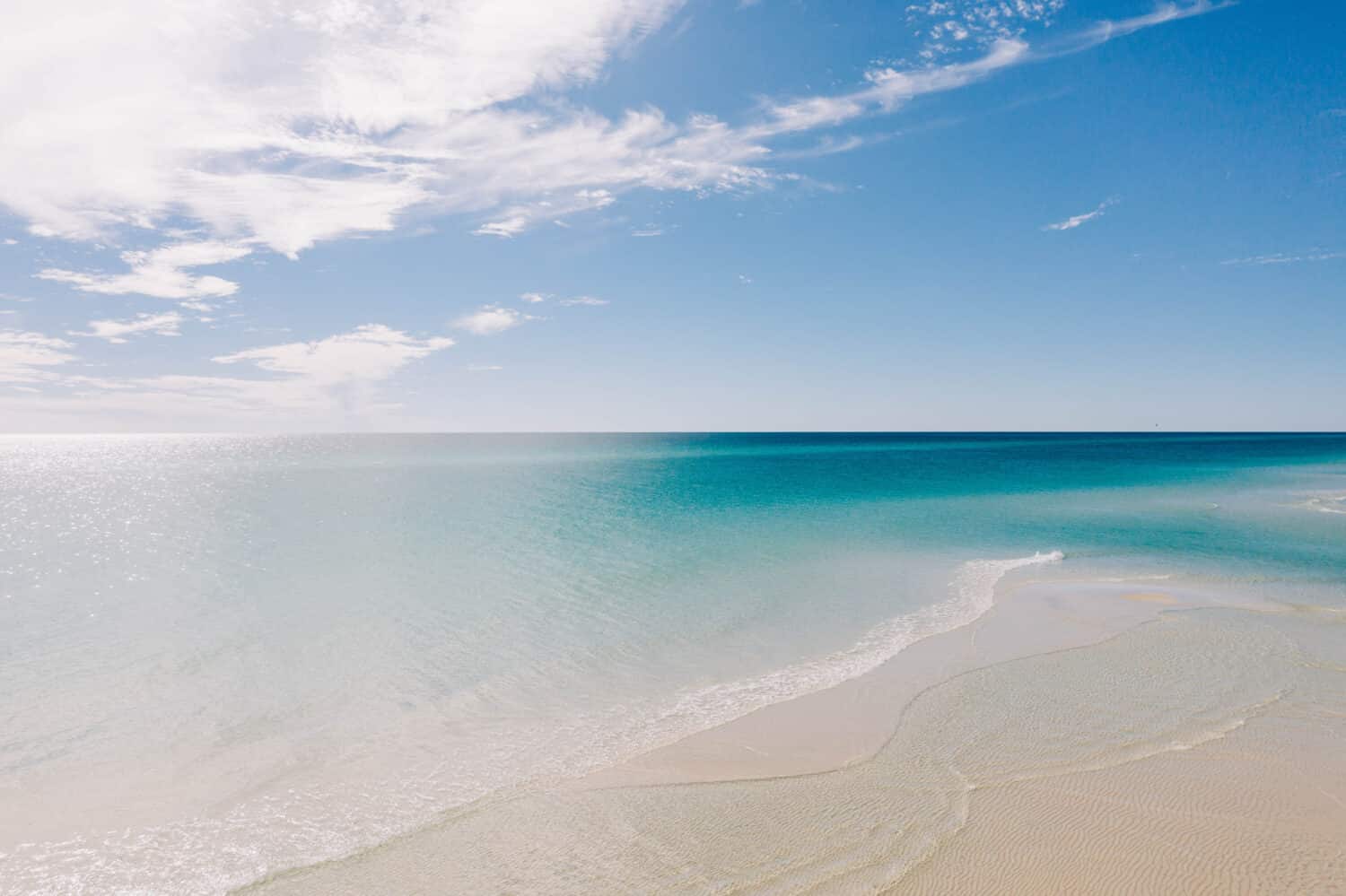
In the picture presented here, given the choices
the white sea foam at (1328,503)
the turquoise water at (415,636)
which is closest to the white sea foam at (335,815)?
the turquoise water at (415,636)

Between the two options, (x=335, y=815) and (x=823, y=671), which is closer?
(x=335, y=815)

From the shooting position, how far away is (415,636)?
17.0 metres

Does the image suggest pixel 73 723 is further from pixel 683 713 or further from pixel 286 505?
pixel 286 505

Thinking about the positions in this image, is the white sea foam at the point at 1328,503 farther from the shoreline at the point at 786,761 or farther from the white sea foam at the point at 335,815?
the white sea foam at the point at 335,815

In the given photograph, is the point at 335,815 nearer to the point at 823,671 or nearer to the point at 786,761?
the point at 786,761

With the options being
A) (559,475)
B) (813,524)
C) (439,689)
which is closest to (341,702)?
(439,689)

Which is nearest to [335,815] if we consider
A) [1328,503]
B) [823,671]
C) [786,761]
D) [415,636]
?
[786,761]

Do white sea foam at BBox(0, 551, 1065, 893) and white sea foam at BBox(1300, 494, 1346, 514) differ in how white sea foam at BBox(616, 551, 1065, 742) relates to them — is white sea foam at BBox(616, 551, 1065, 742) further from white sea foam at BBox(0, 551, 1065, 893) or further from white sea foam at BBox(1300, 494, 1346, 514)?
white sea foam at BBox(1300, 494, 1346, 514)

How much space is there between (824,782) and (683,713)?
10.7 ft

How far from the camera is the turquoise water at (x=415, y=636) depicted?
9.31 meters

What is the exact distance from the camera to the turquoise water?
9.31 metres

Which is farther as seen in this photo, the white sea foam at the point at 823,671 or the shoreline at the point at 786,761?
the white sea foam at the point at 823,671

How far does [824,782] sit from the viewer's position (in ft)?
32.2

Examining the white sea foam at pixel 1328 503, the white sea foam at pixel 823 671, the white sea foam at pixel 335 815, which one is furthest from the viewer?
the white sea foam at pixel 1328 503
